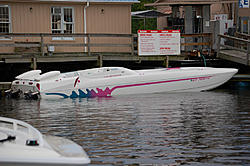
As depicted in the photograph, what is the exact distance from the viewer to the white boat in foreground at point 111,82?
12.8 metres

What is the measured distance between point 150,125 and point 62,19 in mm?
12279

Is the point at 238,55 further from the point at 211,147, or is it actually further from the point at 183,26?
the point at 211,147

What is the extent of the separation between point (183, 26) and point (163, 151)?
1459 cm

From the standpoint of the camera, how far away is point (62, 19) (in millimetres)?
19078

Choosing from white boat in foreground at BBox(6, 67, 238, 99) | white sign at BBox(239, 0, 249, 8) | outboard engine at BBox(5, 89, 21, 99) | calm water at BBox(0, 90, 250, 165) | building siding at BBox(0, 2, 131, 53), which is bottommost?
calm water at BBox(0, 90, 250, 165)

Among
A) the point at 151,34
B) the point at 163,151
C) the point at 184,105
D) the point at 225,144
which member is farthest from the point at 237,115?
the point at 151,34

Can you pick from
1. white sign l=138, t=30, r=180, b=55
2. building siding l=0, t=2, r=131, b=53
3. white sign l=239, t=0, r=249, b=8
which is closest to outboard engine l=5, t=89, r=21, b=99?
building siding l=0, t=2, r=131, b=53

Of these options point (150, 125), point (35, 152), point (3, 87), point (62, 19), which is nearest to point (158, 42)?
point (62, 19)

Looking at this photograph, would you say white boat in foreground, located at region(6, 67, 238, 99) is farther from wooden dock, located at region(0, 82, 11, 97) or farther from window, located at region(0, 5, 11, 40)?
window, located at region(0, 5, 11, 40)

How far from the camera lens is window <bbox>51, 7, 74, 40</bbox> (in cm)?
1898

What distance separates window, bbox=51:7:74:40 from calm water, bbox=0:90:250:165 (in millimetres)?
7382

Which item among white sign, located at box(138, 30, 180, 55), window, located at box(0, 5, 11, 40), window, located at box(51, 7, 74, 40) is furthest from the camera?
window, located at box(51, 7, 74, 40)

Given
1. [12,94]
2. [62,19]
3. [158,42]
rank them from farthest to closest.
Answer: [62,19] < [158,42] < [12,94]

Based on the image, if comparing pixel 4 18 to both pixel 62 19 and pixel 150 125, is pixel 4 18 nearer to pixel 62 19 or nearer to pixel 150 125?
pixel 62 19
